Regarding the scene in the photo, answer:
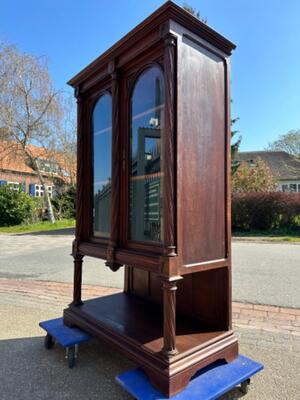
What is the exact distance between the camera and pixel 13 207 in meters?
18.7

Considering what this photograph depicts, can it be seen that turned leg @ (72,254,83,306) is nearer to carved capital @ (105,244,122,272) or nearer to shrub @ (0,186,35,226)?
carved capital @ (105,244,122,272)

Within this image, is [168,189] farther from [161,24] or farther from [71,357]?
[71,357]

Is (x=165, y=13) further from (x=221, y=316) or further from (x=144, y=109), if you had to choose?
(x=221, y=316)

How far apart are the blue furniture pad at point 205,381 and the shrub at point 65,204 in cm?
2001

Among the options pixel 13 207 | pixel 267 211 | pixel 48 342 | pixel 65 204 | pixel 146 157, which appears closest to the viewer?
pixel 146 157

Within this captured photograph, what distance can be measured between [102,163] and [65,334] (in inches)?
63.9

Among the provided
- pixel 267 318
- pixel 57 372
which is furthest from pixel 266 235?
pixel 57 372

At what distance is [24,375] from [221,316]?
1673mm

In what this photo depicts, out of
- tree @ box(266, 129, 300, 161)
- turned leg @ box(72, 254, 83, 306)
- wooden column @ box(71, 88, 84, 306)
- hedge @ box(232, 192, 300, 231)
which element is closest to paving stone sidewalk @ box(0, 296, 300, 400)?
turned leg @ box(72, 254, 83, 306)

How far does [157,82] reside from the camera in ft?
7.86

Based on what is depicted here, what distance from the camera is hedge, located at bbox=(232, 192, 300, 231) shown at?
13898 millimetres

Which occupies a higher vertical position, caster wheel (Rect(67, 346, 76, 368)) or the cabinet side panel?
the cabinet side panel

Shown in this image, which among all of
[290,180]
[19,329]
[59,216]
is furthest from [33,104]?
[290,180]

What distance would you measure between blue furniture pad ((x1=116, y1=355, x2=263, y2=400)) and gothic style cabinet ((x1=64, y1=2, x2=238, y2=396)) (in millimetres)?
61
